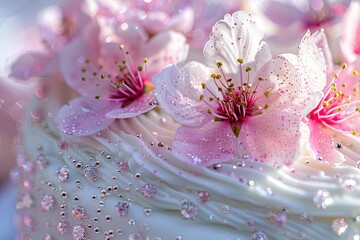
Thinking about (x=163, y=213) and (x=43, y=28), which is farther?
(x=43, y=28)

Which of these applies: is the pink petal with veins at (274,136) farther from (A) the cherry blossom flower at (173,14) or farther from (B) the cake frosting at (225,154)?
(A) the cherry blossom flower at (173,14)

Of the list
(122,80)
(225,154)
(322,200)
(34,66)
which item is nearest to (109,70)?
(122,80)

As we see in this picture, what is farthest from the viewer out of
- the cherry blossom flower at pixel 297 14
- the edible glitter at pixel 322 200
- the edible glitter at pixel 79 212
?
the cherry blossom flower at pixel 297 14

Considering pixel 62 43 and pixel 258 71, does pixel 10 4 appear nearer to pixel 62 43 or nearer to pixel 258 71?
pixel 62 43

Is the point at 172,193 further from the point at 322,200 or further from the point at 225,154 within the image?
the point at 322,200

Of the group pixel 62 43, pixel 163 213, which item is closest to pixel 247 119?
pixel 163 213

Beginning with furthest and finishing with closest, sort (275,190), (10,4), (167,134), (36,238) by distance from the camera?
(10,4) < (36,238) < (167,134) < (275,190)

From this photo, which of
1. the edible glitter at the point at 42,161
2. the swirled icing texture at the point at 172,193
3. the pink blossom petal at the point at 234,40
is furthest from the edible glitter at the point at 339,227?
the edible glitter at the point at 42,161
